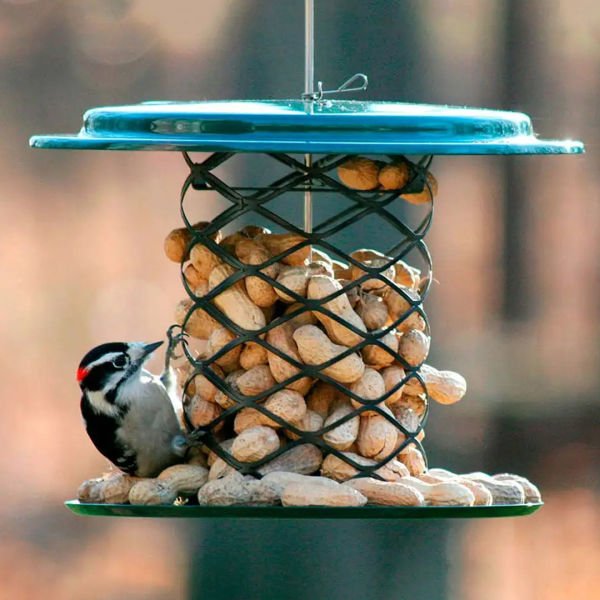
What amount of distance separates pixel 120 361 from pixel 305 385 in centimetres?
51

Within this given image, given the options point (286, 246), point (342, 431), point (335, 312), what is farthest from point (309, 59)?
point (342, 431)

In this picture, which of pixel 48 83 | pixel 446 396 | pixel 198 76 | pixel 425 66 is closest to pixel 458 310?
pixel 425 66

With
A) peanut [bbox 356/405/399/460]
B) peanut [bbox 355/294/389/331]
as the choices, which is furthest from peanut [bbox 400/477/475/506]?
peanut [bbox 355/294/389/331]

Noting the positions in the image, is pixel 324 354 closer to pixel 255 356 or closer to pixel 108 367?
pixel 255 356

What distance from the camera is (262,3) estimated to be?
5027 millimetres

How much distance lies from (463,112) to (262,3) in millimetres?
2611

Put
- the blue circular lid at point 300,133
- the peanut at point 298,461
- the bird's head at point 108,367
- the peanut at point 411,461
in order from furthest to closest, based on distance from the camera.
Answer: the bird's head at point 108,367, the peanut at point 411,461, the peanut at point 298,461, the blue circular lid at point 300,133

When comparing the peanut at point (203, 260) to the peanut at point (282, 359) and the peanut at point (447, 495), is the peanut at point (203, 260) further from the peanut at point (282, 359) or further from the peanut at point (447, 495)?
the peanut at point (447, 495)

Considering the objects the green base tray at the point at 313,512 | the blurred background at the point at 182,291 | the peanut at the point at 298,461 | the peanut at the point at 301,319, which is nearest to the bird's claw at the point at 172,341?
the peanut at the point at 301,319

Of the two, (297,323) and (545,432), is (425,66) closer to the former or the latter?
(545,432)

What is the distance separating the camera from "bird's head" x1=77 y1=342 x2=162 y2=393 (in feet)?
10.1

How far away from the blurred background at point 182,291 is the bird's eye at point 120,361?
205cm

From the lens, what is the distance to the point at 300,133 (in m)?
2.37

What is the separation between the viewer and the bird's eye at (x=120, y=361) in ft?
10.2
